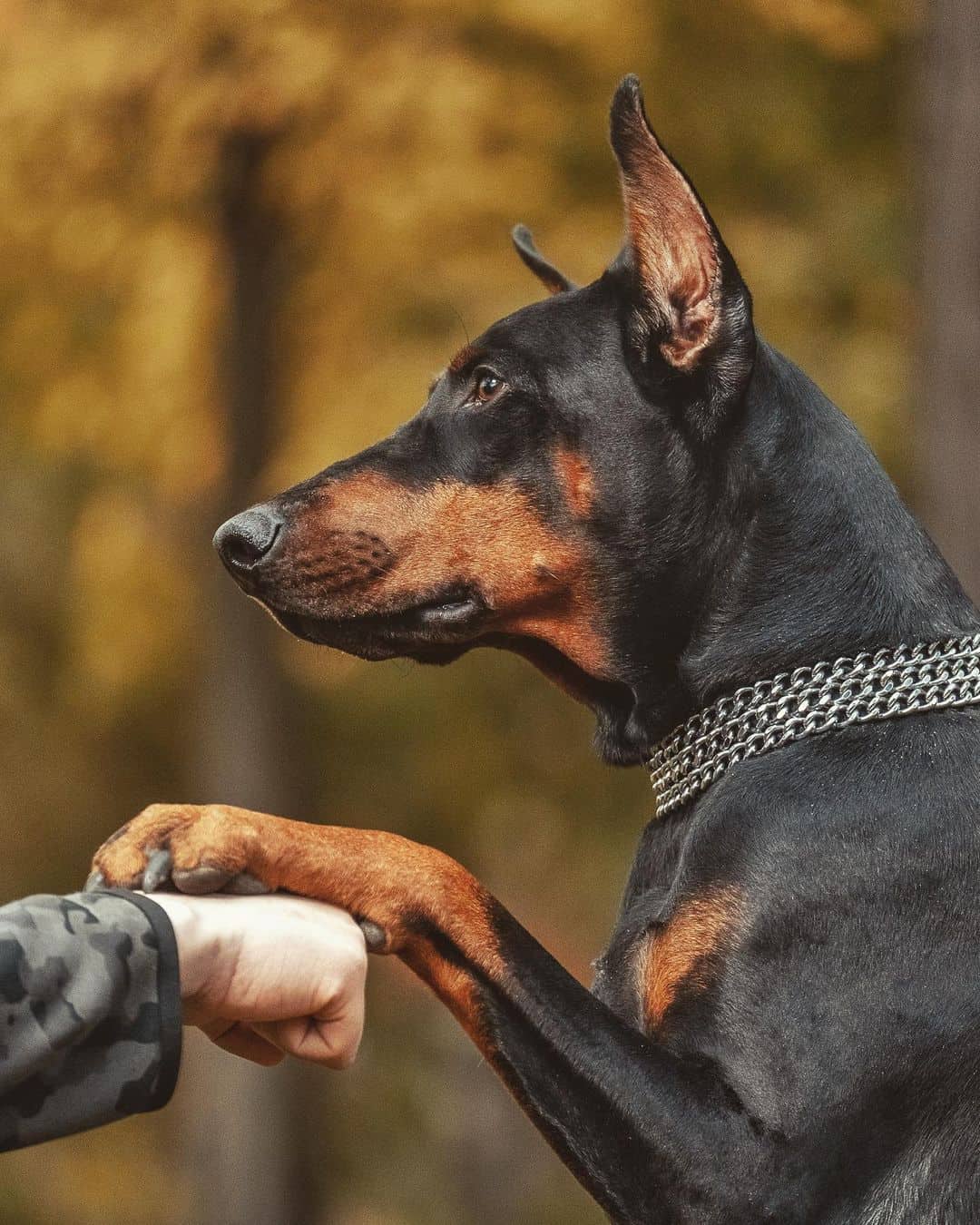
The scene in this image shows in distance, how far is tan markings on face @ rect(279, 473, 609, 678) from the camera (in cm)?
320

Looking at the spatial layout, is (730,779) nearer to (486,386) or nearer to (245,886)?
(245,886)

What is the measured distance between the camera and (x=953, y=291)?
648 cm

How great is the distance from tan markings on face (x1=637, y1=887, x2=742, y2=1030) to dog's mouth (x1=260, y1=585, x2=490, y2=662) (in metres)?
0.71

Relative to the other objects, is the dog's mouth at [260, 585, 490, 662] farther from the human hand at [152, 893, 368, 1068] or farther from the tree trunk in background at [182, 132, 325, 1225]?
the tree trunk in background at [182, 132, 325, 1225]

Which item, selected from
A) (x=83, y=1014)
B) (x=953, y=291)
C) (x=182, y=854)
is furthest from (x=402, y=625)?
(x=953, y=291)

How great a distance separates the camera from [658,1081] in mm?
2691

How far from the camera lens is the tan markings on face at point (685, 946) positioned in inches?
109

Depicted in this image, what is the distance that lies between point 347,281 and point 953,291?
3.83 meters

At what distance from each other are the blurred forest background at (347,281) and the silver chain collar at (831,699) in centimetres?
345

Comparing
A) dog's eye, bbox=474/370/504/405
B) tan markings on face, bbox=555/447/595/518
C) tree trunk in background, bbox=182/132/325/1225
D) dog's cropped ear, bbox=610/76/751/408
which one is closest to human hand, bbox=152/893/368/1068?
tan markings on face, bbox=555/447/595/518

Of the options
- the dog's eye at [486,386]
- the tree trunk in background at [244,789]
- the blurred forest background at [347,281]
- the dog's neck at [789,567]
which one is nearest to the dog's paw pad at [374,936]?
the dog's neck at [789,567]

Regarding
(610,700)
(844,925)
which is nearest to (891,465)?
(610,700)

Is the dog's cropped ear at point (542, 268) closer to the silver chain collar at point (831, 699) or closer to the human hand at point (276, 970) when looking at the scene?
the silver chain collar at point (831, 699)

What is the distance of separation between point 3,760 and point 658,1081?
36.8 feet
